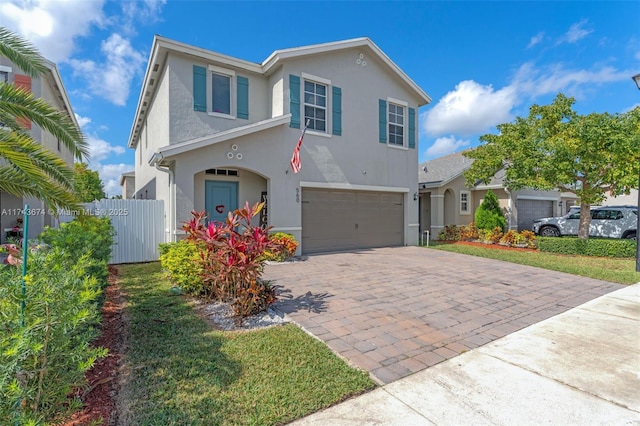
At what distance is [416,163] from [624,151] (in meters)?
7.13

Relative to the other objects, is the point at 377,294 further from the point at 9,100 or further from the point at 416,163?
the point at 416,163

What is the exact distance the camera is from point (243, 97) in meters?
11.3

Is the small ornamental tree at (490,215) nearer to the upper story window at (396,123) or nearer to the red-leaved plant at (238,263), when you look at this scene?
the upper story window at (396,123)

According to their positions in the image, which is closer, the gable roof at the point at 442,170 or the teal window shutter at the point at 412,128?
the teal window shutter at the point at 412,128

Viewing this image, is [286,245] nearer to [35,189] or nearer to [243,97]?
[243,97]

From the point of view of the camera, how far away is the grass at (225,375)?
272 cm

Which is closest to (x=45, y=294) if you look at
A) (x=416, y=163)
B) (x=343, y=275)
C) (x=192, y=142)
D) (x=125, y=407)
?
(x=125, y=407)

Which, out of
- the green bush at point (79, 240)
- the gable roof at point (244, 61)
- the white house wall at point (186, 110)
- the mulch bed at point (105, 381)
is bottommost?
the mulch bed at point (105, 381)

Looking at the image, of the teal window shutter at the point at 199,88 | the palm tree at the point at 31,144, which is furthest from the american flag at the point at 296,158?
the palm tree at the point at 31,144

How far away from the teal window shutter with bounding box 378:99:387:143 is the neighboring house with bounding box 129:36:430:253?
0.04 m

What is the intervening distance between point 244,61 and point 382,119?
19.7 ft

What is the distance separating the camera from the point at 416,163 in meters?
14.6

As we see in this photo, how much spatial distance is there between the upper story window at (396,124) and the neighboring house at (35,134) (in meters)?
12.6

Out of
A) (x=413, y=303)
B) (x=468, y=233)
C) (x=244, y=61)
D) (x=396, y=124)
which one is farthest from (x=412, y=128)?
(x=413, y=303)
